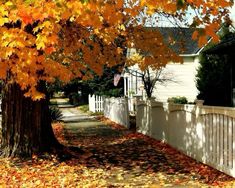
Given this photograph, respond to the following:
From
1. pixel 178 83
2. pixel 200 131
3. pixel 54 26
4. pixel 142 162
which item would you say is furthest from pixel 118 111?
pixel 54 26

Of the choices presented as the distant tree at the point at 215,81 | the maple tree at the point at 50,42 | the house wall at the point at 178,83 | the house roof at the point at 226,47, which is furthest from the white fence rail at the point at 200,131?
the house wall at the point at 178,83

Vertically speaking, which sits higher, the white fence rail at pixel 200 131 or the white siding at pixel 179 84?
the white siding at pixel 179 84

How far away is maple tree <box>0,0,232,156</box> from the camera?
6.16 metres

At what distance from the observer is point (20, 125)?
Result: 35.8 ft

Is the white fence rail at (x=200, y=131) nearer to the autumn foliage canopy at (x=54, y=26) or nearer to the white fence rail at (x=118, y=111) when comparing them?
the autumn foliage canopy at (x=54, y=26)

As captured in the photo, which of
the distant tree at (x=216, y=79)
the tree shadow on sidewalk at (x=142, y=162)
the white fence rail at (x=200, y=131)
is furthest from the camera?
the distant tree at (x=216, y=79)

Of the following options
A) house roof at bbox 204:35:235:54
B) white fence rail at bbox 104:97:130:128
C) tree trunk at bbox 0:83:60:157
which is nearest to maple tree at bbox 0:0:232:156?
tree trunk at bbox 0:83:60:157

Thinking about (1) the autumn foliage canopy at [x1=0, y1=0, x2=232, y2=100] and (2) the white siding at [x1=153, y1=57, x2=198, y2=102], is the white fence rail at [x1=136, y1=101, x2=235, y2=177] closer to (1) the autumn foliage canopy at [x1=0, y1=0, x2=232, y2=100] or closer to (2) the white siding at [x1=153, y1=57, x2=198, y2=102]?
(1) the autumn foliage canopy at [x1=0, y1=0, x2=232, y2=100]

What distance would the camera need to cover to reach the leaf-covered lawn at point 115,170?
8.34 metres

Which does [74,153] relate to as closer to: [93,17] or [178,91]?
[93,17]

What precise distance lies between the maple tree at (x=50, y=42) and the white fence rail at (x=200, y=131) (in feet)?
5.87

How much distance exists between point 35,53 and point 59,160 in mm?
4185

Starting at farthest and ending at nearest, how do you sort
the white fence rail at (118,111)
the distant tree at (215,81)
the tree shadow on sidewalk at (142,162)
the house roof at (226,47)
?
the distant tree at (215,81) < the white fence rail at (118,111) < the house roof at (226,47) < the tree shadow on sidewalk at (142,162)

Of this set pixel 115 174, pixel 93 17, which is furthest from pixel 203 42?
pixel 115 174
